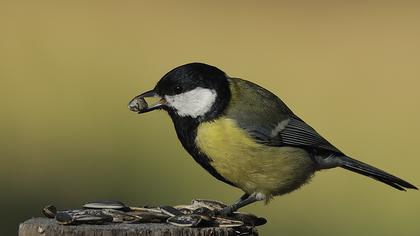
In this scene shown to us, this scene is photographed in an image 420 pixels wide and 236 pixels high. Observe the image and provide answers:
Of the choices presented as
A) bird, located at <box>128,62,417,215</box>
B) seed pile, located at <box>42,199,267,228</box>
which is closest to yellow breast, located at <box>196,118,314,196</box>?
bird, located at <box>128,62,417,215</box>

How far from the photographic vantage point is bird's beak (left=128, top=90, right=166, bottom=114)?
3611 millimetres

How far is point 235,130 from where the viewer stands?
11.8ft

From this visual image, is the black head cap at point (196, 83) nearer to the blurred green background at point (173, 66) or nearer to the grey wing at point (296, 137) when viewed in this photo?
the grey wing at point (296, 137)

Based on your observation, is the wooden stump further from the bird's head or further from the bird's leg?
the bird's head

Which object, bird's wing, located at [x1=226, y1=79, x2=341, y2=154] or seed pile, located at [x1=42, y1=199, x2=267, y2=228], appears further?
bird's wing, located at [x1=226, y1=79, x2=341, y2=154]

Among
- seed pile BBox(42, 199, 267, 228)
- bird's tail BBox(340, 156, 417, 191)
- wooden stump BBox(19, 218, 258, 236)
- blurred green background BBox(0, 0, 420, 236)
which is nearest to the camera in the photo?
wooden stump BBox(19, 218, 258, 236)

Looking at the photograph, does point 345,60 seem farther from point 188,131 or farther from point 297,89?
point 188,131

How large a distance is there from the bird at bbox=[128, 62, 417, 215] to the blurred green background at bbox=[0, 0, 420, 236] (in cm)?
91

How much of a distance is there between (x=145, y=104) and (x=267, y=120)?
1.50ft

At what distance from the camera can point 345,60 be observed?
6.18m

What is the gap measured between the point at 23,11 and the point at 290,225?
2.33 metres

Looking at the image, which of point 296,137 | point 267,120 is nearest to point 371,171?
point 296,137

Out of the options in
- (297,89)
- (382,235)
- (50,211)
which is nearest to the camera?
(50,211)

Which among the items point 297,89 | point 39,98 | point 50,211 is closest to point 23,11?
point 39,98
